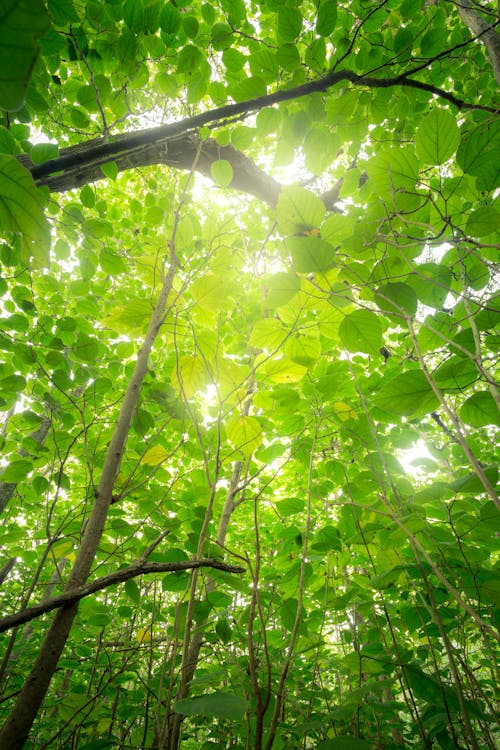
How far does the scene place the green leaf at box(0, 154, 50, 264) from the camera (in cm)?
38

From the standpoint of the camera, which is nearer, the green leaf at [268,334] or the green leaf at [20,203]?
the green leaf at [20,203]

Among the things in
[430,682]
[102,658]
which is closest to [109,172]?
[430,682]

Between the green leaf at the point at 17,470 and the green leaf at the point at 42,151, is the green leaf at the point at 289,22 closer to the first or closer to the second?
the green leaf at the point at 42,151

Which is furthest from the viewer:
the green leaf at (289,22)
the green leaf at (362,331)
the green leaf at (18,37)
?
the green leaf at (289,22)

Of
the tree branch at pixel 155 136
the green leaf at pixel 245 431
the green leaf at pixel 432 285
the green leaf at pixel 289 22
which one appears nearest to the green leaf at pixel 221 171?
the tree branch at pixel 155 136

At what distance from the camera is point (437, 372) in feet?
2.77

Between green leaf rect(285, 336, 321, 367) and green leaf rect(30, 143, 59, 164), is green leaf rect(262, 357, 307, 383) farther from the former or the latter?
green leaf rect(30, 143, 59, 164)

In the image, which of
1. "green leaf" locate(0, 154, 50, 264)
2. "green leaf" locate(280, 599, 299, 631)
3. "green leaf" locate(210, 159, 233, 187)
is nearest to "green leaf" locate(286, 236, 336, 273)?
"green leaf" locate(0, 154, 50, 264)

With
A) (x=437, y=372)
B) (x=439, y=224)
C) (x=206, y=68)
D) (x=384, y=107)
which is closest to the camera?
(x=437, y=372)

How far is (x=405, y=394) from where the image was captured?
2.69ft

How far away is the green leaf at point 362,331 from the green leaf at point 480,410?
0.26 meters

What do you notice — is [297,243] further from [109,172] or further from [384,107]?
[384,107]

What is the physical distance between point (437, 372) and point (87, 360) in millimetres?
1162

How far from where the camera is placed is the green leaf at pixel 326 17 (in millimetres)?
994
